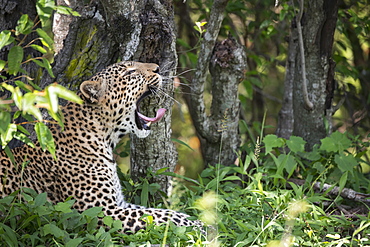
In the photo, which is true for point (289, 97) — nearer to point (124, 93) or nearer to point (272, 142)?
point (272, 142)

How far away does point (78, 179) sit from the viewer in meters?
4.40

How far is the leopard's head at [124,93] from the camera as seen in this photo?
4414 millimetres

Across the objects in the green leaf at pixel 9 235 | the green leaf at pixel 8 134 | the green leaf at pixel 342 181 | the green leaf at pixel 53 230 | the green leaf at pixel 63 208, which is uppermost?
the green leaf at pixel 8 134

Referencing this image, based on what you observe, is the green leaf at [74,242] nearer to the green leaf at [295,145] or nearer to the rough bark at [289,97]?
the green leaf at [295,145]

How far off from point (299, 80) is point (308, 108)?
37cm

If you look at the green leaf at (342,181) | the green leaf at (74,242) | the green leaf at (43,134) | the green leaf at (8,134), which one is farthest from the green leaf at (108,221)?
the green leaf at (342,181)

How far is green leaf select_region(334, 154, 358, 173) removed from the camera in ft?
17.9

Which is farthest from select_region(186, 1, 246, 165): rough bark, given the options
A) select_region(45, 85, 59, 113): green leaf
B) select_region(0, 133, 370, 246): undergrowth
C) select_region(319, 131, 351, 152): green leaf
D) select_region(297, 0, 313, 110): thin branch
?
select_region(45, 85, 59, 113): green leaf

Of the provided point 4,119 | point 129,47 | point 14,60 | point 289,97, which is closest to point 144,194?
point 129,47

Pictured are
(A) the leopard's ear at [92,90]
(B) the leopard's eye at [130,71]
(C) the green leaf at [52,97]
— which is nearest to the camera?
(C) the green leaf at [52,97]

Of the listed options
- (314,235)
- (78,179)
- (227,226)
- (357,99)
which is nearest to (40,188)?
(78,179)

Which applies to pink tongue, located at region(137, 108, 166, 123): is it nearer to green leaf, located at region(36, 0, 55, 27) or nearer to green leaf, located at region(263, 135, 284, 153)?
green leaf, located at region(263, 135, 284, 153)

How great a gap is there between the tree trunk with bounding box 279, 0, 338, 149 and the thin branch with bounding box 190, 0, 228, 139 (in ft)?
3.79

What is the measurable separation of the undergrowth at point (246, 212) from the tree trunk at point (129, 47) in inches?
10.7
